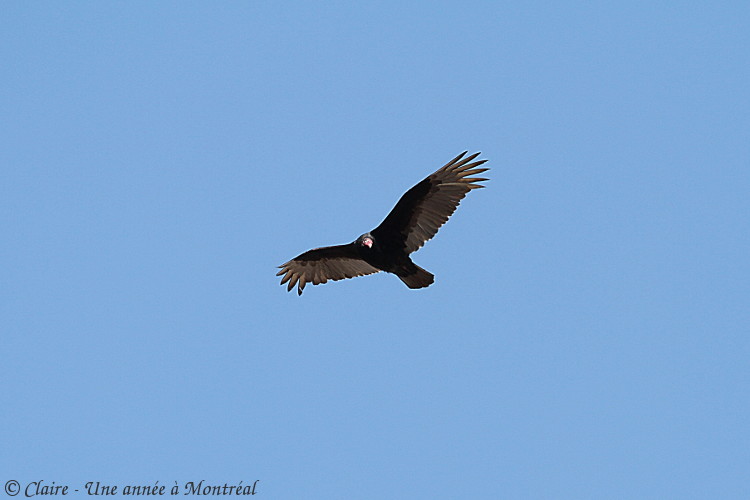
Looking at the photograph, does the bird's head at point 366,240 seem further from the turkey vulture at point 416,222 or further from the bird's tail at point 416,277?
the bird's tail at point 416,277

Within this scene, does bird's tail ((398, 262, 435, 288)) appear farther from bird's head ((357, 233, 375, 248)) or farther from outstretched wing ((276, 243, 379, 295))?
outstretched wing ((276, 243, 379, 295))

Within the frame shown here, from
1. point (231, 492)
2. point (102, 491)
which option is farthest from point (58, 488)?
point (231, 492)

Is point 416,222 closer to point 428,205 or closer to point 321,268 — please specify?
point 428,205

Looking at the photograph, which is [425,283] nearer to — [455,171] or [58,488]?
[455,171]

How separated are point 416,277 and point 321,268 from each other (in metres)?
1.83

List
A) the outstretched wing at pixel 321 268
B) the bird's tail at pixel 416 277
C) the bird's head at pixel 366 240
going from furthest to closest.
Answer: the outstretched wing at pixel 321 268 < the bird's tail at pixel 416 277 < the bird's head at pixel 366 240

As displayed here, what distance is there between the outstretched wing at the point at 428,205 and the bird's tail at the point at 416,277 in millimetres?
276

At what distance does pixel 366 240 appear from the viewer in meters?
9.95

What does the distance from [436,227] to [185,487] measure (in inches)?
187

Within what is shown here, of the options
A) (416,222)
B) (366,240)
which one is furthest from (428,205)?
(366,240)

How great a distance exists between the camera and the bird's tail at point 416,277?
10297 millimetres

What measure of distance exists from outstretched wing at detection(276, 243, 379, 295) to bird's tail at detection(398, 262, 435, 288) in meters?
0.92

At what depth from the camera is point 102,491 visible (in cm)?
910

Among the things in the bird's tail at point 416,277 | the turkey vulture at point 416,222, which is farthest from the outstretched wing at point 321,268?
the bird's tail at point 416,277
